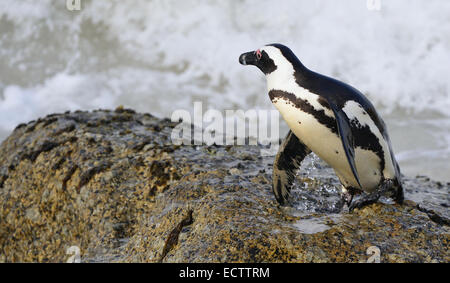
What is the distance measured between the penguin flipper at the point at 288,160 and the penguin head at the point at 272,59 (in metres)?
0.89

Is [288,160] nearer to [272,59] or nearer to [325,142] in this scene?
[325,142]

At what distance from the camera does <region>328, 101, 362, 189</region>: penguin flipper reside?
157 inches

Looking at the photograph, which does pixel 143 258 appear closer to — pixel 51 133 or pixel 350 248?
pixel 350 248

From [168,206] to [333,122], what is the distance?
7.30 ft

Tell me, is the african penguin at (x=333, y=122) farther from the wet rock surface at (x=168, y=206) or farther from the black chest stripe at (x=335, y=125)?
the wet rock surface at (x=168, y=206)

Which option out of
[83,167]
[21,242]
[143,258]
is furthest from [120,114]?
[143,258]

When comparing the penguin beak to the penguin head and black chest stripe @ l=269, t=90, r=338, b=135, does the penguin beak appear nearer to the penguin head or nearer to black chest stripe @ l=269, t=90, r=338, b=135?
the penguin head

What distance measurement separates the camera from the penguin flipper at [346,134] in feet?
13.1

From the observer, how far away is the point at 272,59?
4.74 meters

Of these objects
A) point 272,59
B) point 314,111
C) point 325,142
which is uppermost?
point 272,59

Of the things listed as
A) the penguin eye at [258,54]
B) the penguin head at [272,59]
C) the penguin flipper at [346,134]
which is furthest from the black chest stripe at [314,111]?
the penguin eye at [258,54]

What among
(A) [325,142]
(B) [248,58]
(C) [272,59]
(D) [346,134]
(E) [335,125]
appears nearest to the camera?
(D) [346,134]

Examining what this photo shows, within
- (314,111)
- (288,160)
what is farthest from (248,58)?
(288,160)

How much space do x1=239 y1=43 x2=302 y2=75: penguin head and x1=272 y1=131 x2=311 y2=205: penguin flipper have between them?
0.89 m
